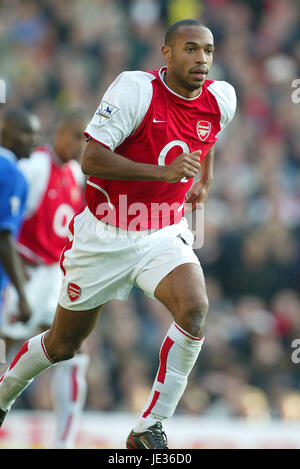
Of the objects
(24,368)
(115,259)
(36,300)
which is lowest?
(36,300)

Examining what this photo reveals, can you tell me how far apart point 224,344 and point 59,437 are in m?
2.91

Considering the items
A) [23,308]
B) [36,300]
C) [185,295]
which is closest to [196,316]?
[185,295]

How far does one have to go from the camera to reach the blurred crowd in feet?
28.9

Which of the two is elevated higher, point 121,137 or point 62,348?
point 121,137

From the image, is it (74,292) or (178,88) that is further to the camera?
(74,292)

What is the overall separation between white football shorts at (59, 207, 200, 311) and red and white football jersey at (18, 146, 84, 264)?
226 centimetres

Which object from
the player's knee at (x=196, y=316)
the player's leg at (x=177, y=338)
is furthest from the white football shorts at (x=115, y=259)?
the player's knee at (x=196, y=316)

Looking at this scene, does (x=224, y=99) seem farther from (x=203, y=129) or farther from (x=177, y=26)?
(x=177, y=26)

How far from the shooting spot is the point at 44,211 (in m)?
7.12

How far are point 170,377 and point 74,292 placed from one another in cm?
76

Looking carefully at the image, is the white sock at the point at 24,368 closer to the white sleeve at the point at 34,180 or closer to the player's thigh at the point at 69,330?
the player's thigh at the point at 69,330

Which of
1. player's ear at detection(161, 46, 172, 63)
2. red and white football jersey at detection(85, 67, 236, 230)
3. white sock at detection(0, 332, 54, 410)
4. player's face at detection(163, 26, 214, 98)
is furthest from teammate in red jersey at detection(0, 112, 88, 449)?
player's face at detection(163, 26, 214, 98)

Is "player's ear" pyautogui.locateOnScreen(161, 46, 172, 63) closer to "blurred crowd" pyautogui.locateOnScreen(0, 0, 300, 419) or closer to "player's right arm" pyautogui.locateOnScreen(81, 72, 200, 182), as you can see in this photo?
"player's right arm" pyautogui.locateOnScreen(81, 72, 200, 182)
